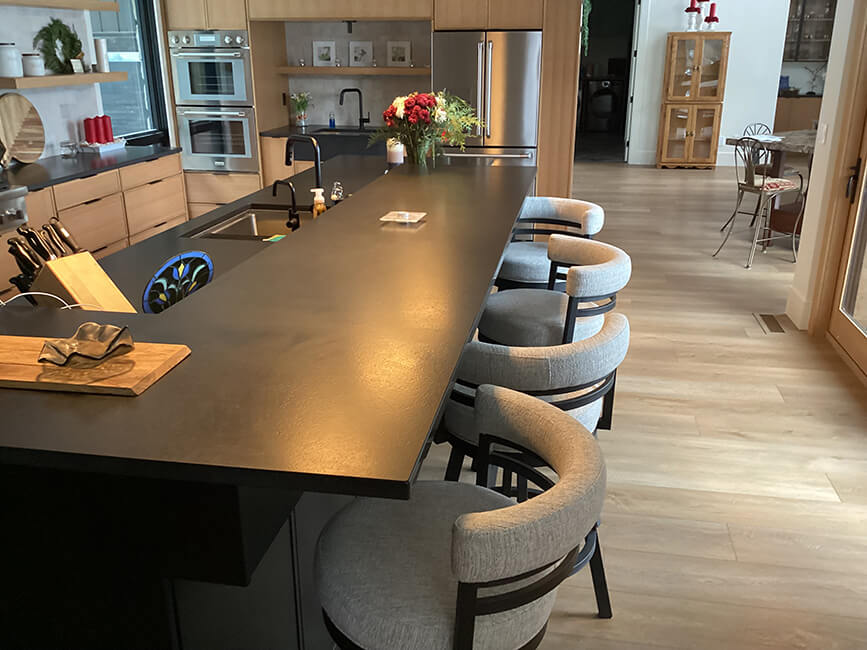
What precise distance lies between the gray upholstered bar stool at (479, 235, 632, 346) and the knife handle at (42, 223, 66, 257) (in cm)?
144

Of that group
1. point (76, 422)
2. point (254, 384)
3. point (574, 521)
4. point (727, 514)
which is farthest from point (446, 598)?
point (727, 514)

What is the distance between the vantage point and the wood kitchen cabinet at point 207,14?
6.30 metres

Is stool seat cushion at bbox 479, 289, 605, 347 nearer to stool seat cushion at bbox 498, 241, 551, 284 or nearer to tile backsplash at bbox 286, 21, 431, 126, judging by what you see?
stool seat cushion at bbox 498, 241, 551, 284

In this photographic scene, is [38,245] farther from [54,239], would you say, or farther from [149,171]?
[149,171]

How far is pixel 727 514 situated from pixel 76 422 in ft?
7.60

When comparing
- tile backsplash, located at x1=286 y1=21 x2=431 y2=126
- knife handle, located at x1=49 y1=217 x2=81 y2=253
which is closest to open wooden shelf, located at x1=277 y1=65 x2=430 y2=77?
tile backsplash, located at x1=286 y1=21 x2=431 y2=126

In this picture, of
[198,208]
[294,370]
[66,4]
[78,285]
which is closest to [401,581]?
[294,370]

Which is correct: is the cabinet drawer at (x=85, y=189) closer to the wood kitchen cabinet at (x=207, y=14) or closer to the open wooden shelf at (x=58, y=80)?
the open wooden shelf at (x=58, y=80)

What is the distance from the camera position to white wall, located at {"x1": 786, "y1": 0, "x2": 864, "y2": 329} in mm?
4129

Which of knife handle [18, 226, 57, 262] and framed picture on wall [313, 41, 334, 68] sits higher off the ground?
framed picture on wall [313, 41, 334, 68]

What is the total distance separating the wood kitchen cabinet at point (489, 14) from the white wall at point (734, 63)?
18.0 feet

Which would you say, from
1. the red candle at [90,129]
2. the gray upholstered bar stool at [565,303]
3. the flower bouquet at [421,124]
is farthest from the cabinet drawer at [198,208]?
the gray upholstered bar stool at [565,303]

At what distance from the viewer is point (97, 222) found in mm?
4918

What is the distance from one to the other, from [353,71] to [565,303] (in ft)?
14.7
